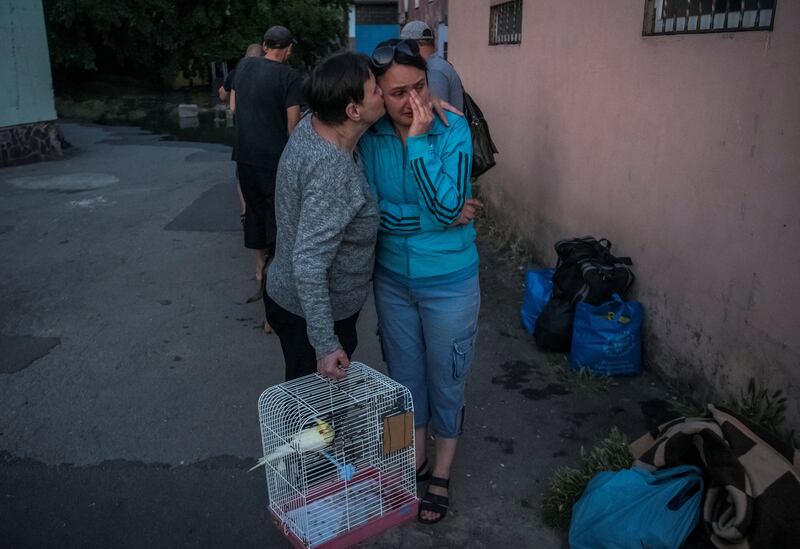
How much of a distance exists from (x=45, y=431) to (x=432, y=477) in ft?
6.91

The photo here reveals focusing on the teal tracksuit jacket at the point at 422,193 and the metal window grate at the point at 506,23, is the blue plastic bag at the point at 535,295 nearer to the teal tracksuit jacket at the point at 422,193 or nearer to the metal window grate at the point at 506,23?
the teal tracksuit jacket at the point at 422,193

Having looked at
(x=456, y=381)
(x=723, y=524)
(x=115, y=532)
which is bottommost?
(x=115, y=532)

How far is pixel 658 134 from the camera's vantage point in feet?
13.3

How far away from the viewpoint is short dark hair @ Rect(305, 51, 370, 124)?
7.80 ft

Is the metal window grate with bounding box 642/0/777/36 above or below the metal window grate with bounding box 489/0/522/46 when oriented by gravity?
below

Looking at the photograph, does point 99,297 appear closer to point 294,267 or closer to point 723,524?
point 294,267

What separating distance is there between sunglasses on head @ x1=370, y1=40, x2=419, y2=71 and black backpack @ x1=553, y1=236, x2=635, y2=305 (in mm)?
2231

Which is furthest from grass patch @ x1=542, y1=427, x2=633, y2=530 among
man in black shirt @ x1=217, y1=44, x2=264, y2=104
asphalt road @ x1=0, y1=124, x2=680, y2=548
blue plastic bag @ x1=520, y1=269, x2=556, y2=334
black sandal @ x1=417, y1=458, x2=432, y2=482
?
man in black shirt @ x1=217, y1=44, x2=264, y2=104

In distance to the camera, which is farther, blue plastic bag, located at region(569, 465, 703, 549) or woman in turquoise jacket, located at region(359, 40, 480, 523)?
blue plastic bag, located at region(569, 465, 703, 549)

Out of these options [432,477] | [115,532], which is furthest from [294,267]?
[115,532]

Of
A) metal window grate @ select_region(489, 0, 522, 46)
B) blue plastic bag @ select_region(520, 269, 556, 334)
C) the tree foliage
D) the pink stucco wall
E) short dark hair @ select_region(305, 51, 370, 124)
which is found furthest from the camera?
the tree foliage

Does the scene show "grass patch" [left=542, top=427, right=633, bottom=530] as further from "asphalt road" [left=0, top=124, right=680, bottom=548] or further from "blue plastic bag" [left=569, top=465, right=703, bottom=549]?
"blue plastic bag" [left=569, top=465, right=703, bottom=549]

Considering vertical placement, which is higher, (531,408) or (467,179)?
(467,179)

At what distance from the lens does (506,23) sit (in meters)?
7.16
